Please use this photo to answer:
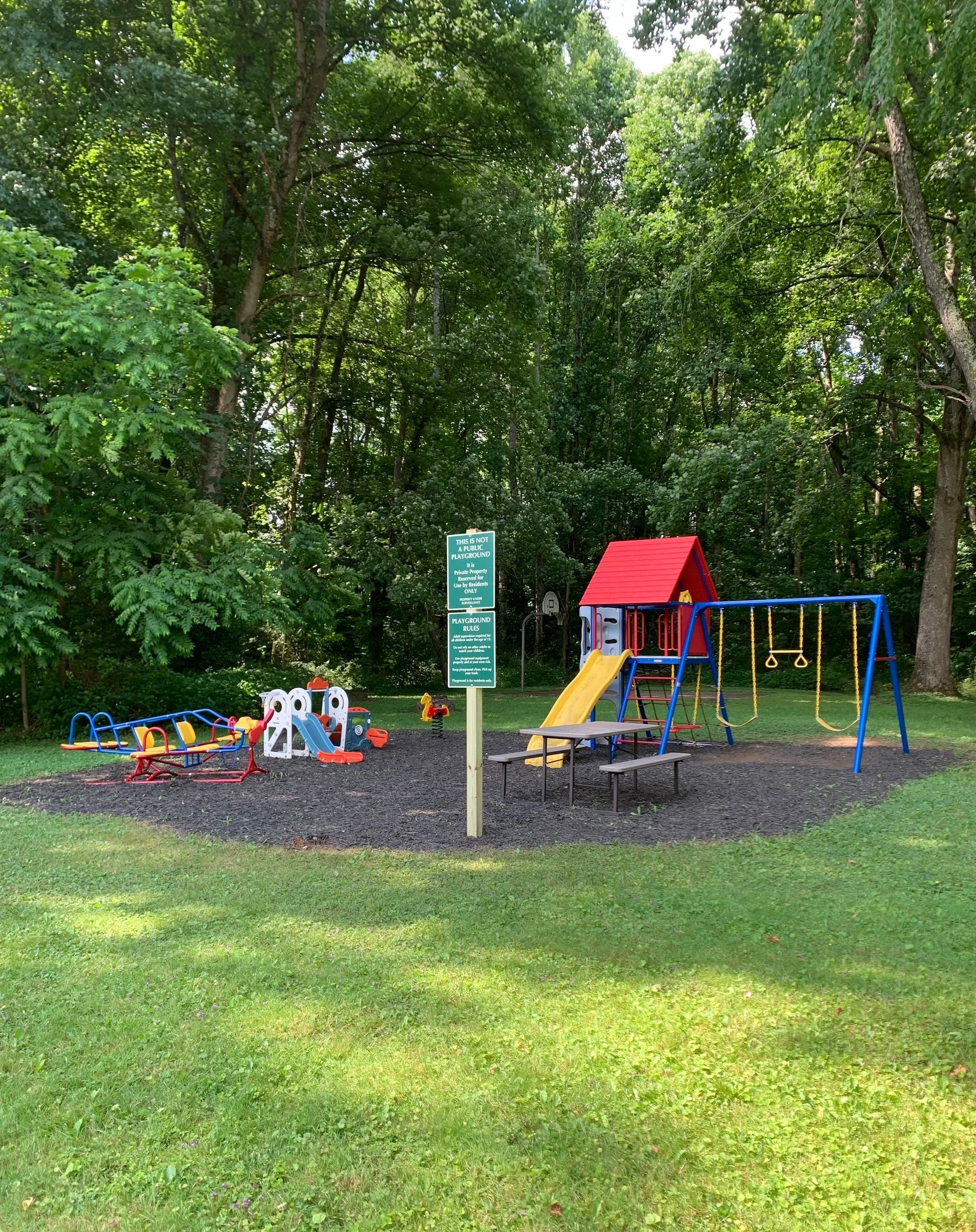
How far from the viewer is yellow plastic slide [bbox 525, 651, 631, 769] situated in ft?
37.0

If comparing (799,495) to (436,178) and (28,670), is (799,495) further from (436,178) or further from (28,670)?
(28,670)

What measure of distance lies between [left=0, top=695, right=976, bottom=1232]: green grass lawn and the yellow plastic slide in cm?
533

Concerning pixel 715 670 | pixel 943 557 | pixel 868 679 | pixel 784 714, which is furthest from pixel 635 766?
pixel 943 557

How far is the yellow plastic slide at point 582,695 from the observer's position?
11273 mm

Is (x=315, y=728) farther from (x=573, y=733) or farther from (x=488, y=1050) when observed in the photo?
(x=488, y=1050)

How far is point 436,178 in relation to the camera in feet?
66.3

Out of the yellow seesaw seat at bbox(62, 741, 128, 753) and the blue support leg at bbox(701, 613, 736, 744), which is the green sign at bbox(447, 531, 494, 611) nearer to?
the yellow seesaw seat at bbox(62, 741, 128, 753)

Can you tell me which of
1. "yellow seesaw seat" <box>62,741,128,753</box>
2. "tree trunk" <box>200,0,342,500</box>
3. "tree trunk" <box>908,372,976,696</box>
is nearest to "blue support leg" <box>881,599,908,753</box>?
"yellow seesaw seat" <box>62,741,128,753</box>

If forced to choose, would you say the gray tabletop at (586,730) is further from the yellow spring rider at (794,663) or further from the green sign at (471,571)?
the yellow spring rider at (794,663)

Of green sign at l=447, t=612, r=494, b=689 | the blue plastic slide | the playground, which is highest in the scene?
green sign at l=447, t=612, r=494, b=689

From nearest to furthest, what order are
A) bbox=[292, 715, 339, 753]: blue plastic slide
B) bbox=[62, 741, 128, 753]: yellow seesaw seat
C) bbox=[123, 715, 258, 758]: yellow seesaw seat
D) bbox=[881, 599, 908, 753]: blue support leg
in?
bbox=[123, 715, 258, 758]: yellow seesaw seat → bbox=[62, 741, 128, 753]: yellow seesaw seat → bbox=[881, 599, 908, 753]: blue support leg → bbox=[292, 715, 339, 753]: blue plastic slide

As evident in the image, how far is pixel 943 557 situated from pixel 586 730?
15.4 meters

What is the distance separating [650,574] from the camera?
43.1 feet

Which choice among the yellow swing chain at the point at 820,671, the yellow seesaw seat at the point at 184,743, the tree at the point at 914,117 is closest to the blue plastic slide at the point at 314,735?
the yellow seesaw seat at the point at 184,743
